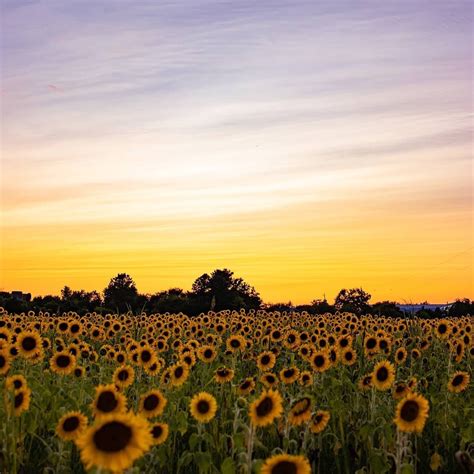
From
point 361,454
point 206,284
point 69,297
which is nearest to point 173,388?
point 361,454

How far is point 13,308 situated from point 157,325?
14897mm

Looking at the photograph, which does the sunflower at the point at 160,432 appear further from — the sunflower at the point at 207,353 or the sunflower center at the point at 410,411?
the sunflower at the point at 207,353

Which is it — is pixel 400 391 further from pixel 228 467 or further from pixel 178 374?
pixel 228 467

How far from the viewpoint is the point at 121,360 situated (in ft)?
37.8

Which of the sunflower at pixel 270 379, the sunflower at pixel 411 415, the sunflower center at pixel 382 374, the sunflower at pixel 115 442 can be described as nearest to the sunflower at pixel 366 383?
the sunflower center at pixel 382 374

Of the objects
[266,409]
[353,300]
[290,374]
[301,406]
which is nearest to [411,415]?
[301,406]

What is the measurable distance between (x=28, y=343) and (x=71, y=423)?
4.69 m

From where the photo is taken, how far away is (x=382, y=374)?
8594 mm

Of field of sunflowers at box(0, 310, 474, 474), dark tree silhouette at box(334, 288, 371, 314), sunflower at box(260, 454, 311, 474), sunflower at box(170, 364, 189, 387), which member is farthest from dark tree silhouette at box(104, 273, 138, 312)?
sunflower at box(260, 454, 311, 474)

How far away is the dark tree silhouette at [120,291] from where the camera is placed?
35287 mm

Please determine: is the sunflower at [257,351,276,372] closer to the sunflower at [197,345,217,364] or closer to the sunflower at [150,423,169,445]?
the sunflower at [197,345,217,364]

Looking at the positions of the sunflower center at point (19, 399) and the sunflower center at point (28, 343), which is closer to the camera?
the sunflower center at point (19, 399)

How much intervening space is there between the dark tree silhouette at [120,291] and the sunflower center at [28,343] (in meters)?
24.1

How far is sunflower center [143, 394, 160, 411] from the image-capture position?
7.09 meters
